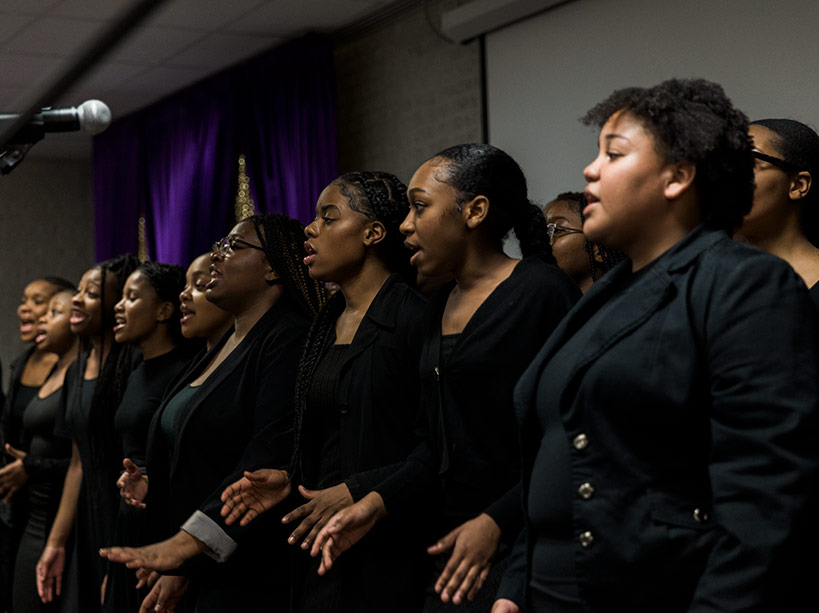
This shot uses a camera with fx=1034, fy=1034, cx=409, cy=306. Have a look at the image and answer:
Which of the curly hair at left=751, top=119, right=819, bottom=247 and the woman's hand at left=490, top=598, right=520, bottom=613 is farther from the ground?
the curly hair at left=751, top=119, right=819, bottom=247

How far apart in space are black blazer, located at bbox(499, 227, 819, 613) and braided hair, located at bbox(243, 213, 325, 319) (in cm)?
152

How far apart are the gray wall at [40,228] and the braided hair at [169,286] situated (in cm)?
492

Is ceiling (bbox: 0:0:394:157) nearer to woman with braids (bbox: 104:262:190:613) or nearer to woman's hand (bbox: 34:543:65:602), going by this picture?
woman with braids (bbox: 104:262:190:613)

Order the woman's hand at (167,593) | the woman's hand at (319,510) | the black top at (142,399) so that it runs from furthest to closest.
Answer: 1. the black top at (142,399)
2. the woman's hand at (167,593)
3. the woman's hand at (319,510)

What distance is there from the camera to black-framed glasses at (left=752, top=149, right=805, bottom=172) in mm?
2025

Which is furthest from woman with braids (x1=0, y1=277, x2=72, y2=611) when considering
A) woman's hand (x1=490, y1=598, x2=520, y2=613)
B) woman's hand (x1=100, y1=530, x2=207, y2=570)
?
woman's hand (x1=490, y1=598, x2=520, y2=613)

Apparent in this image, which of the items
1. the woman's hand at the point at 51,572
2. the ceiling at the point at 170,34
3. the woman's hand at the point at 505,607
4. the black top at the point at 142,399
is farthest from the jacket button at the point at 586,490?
the ceiling at the point at 170,34

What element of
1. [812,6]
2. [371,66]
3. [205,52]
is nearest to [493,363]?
[812,6]

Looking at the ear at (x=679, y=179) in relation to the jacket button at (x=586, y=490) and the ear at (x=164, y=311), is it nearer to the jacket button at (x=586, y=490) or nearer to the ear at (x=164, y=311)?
the jacket button at (x=586, y=490)

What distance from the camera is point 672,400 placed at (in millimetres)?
1416

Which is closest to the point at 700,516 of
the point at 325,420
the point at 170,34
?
the point at 325,420

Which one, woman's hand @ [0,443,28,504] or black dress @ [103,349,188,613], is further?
woman's hand @ [0,443,28,504]

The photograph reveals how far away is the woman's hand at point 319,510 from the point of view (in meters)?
2.16

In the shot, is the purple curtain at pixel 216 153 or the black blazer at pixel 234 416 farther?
the purple curtain at pixel 216 153
